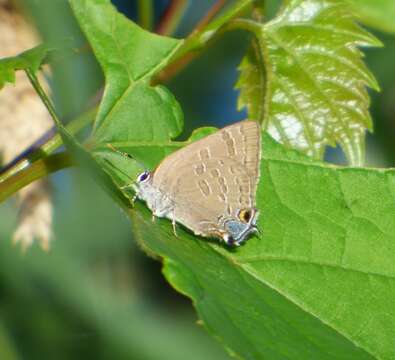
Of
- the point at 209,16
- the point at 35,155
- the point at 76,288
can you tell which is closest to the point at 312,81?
the point at 209,16

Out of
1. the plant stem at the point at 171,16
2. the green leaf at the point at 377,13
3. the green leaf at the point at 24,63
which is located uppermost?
the green leaf at the point at 24,63

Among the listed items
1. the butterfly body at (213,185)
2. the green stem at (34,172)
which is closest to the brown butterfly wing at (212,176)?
the butterfly body at (213,185)

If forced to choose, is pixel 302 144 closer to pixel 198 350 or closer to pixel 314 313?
pixel 314 313

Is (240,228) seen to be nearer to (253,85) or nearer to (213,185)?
(213,185)

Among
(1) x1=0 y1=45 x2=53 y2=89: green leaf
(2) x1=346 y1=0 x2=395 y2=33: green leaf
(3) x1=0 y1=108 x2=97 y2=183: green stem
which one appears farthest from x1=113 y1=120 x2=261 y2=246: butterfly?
(2) x1=346 y1=0 x2=395 y2=33: green leaf

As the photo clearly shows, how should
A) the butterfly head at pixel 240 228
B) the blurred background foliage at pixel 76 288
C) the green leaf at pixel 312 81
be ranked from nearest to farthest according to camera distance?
the blurred background foliage at pixel 76 288 < the butterfly head at pixel 240 228 < the green leaf at pixel 312 81

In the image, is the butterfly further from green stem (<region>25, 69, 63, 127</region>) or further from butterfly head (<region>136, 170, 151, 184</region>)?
green stem (<region>25, 69, 63, 127</region>)

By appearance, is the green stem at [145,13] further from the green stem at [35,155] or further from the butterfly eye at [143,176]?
the green stem at [35,155]
